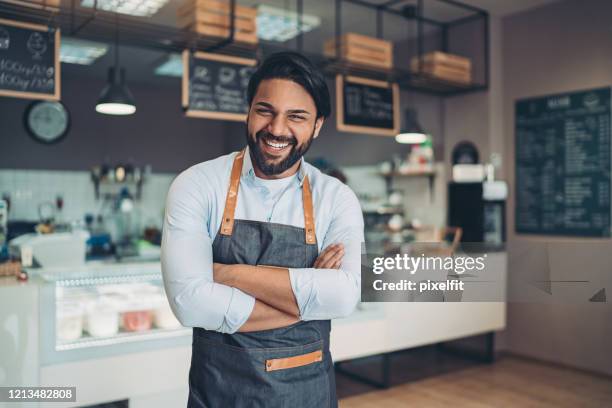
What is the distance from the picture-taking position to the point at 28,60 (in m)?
3.42

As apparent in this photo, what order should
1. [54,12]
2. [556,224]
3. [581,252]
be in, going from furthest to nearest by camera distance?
[556,224], [54,12], [581,252]

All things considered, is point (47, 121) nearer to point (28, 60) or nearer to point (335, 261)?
point (28, 60)

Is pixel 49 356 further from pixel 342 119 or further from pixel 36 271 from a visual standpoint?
pixel 342 119

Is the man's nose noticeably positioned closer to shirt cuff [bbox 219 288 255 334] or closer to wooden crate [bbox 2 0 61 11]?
shirt cuff [bbox 219 288 255 334]

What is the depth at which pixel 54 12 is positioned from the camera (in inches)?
132

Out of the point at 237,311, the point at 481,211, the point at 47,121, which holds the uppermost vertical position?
the point at 47,121

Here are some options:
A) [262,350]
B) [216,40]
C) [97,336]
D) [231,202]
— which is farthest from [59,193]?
[262,350]

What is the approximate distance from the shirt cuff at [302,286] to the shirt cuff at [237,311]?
0.12 m

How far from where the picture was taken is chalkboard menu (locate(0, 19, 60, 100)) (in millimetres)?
3363

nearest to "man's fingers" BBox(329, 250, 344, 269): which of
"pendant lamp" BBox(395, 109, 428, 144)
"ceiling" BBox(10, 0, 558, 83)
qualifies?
"pendant lamp" BBox(395, 109, 428, 144)

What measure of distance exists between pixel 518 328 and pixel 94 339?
12.7 feet

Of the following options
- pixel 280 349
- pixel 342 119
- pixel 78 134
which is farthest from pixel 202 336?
pixel 78 134

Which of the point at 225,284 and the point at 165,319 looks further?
the point at 165,319

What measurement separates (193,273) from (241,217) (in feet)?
0.71
